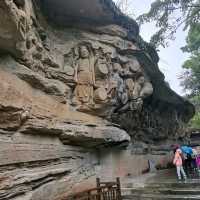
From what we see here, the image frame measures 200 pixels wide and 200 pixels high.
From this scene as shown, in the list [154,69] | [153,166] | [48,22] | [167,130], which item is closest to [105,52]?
[48,22]

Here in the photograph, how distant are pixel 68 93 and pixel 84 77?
637mm

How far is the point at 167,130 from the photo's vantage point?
12.4 metres

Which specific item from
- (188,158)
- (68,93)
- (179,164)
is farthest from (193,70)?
(68,93)

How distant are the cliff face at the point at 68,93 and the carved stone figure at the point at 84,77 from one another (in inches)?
1.0

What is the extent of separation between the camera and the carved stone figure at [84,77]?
6.73 metres

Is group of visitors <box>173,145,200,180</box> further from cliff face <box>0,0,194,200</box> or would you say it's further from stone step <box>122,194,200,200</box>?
stone step <box>122,194,200,200</box>

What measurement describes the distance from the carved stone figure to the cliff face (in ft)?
0.08

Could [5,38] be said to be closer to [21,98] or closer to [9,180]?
[21,98]

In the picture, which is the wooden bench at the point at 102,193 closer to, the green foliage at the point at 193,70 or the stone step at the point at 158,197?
the stone step at the point at 158,197

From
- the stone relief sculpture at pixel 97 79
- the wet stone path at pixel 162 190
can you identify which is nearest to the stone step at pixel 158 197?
the wet stone path at pixel 162 190

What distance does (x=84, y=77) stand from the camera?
Answer: 269 inches

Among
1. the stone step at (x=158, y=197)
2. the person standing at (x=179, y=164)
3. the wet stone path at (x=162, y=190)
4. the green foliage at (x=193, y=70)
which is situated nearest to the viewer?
the stone step at (x=158, y=197)

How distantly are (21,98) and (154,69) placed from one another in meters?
5.45

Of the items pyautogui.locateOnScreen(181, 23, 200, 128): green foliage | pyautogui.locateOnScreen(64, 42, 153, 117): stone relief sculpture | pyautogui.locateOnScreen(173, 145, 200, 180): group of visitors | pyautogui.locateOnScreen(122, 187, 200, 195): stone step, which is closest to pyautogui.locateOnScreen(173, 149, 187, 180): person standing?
pyautogui.locateOnScreen(173, 145, 200, 180): group of visitors
